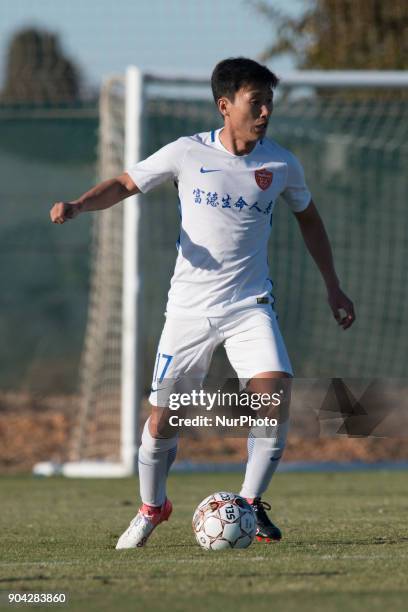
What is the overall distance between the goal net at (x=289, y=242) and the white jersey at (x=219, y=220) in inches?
199

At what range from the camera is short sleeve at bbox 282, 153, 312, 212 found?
6.32m

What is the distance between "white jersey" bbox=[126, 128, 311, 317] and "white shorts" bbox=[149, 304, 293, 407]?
60 mm

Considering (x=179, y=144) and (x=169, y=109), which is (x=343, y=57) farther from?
(x=179, y=144)

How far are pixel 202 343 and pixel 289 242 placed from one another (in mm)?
7804

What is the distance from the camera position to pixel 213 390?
628 centimetres

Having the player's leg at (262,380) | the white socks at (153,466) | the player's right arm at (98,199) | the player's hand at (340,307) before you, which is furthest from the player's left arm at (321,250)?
the white socks at (153,466)

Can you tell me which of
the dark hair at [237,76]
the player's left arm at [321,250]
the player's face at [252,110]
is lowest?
the player's left arm at [321,250]

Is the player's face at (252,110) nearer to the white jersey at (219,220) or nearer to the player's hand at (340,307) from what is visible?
the white jersey at (219,220)

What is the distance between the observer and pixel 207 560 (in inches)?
205

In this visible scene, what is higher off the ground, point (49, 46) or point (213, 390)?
point (49, 46)

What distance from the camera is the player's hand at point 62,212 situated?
18.9ft

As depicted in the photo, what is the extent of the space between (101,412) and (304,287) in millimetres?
2604

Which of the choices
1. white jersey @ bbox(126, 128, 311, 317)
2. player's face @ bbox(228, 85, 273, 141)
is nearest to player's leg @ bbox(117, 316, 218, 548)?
white jersey @ bbox(126, 128, 311, 317)

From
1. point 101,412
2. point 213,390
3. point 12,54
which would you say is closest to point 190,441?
point 101,412
